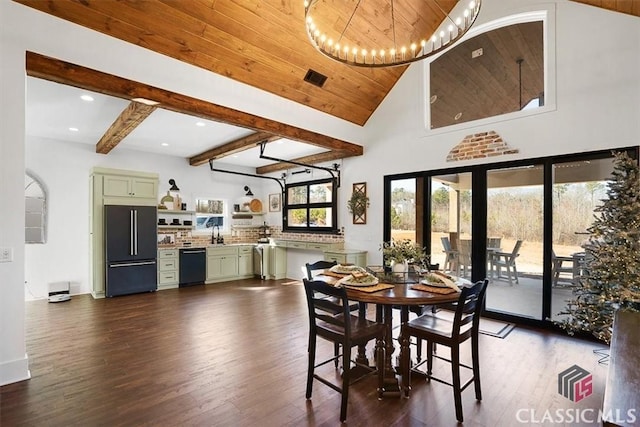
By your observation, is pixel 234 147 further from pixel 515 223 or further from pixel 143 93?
pixel 515 223

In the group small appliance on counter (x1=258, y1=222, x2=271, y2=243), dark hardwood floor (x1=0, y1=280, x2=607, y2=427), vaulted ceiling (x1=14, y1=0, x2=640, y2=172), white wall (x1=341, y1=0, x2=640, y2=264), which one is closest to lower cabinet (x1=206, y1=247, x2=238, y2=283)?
small appliance on counter (x1=258, y1=222, x2=271, y2=243)

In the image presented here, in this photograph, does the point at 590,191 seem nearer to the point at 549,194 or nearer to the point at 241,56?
the point at 549,194

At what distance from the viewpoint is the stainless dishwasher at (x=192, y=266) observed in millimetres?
6398

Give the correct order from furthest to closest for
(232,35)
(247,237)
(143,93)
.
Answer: (247,237) < (232,35) < (143,93)

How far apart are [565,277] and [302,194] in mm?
5087

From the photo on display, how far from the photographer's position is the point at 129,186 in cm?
577

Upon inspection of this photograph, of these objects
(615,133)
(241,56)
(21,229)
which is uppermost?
(241,56)

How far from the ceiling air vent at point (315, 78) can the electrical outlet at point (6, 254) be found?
379 cm

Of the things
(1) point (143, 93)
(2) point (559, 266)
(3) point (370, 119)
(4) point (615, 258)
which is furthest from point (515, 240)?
(1) point (143, 93)

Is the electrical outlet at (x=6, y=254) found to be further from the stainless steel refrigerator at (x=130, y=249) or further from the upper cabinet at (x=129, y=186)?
the upper cabinet at (x=129, y=186)

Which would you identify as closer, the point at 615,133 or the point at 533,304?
the point at 615,133

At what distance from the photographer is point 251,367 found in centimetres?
289

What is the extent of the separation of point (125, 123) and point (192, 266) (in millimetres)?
3245

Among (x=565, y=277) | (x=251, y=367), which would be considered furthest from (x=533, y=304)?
(x=251, y=367)
